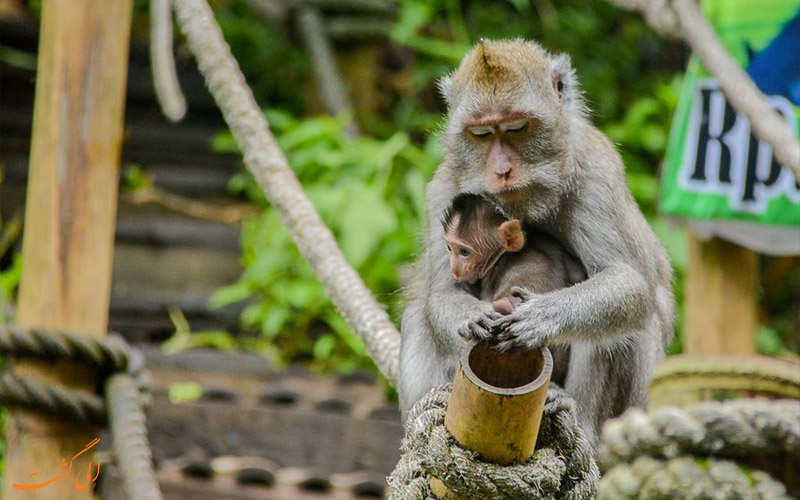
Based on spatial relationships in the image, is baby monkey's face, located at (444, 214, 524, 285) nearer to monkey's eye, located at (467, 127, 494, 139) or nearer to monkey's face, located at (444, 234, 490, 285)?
monkey's face, located at (444, 234, 490, 285)

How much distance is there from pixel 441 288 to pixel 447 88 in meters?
0.74

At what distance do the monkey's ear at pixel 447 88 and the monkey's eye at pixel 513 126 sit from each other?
358mm

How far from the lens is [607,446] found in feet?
8.58

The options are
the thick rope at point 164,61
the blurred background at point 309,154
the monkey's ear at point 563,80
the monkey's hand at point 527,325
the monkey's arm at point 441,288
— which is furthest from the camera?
the blurred background at point 309,154

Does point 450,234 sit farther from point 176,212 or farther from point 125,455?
point 176,212

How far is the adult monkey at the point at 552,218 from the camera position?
119 inches

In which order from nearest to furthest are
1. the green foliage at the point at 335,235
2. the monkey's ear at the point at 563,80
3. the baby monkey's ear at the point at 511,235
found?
1. the baby monkey's ear at the point at 511,235
2. the monkey's ear at the point at 563,80
3. the green foliage at the point at 335,235

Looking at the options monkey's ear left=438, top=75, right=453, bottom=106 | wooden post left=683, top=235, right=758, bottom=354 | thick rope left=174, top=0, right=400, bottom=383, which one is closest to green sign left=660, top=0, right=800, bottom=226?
wooden post left=683, top=235, right=758, bottom=354

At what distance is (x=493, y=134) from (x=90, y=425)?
1849 millimetres

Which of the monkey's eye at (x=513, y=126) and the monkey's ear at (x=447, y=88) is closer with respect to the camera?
the monkey's eye at (x=513, y=126)

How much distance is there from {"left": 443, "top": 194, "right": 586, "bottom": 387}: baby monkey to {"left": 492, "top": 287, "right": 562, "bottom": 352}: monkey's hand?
0.08 meters

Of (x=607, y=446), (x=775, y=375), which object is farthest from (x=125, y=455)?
(x=775, y=375)

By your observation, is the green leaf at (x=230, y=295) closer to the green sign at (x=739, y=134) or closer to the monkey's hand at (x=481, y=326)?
the green sign at (x=739, y=134)

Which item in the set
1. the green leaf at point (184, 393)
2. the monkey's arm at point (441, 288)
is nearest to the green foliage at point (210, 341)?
the green leaf at point (184, 393)
